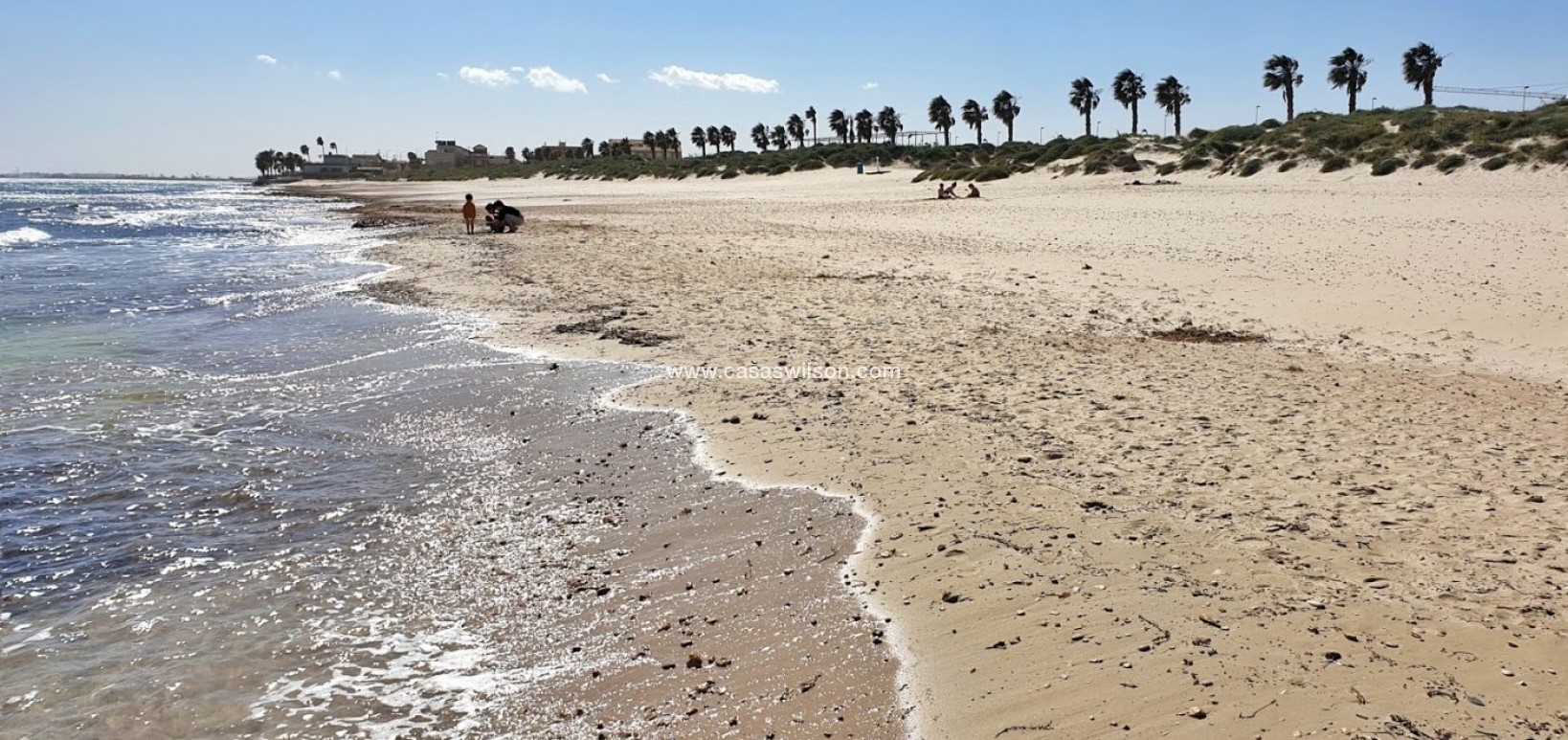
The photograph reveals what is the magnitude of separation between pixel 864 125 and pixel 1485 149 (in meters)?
87.0

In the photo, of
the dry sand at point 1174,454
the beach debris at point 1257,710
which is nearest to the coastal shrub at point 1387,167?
the dry sand at point 1174,454

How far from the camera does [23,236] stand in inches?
1323

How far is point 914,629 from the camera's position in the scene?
13.4 feet

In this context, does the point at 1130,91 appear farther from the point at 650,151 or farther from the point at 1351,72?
the point at 650,151

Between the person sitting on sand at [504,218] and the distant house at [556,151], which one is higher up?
the distant house at [556,151]

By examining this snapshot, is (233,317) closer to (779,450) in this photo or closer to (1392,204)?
(779,450)

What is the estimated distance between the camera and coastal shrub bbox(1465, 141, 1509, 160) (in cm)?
2348

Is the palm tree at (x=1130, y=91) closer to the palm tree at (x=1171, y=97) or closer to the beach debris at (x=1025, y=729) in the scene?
the palm tree at (x=1171, y=97)

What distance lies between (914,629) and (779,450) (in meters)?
2.75

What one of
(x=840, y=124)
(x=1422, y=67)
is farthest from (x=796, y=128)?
(x=1422, y=67)

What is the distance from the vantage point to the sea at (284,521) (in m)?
3.88

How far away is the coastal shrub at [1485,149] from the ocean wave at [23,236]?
42.1 meters

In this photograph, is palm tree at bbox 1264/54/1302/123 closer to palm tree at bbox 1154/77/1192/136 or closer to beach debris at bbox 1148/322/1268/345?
palm tree at bbox 1154/77/1192/136

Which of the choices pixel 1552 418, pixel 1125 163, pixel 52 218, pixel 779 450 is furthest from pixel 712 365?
pixel 52 218
